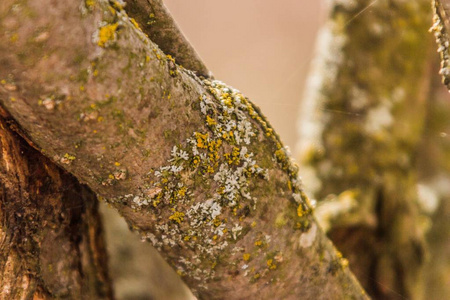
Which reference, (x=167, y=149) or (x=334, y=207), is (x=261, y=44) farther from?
(x=167, y=149)

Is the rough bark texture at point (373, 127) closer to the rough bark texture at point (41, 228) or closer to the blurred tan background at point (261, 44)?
the rough bark texture at point (41, 228)

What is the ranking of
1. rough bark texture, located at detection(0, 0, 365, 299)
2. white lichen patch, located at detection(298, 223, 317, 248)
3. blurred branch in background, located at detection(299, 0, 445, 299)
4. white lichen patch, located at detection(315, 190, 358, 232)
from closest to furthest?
rough bark texture, located at detection(0, 0, 365, 299), white lichen patch, located at detection(298, 223, 317, 248), white lichen patch, located at detection(315, 190, 358, 232), blurred branch in background, located at detection(299, 0, 445, 299)

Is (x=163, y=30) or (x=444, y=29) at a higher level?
(x=163, y=30)

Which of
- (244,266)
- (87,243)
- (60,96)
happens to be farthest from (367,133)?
(60,96)

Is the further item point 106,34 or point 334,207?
point 334,207

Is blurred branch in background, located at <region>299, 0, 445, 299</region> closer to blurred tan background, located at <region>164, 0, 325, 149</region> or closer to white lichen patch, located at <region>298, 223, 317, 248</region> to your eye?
white lichen patch, located at <region>298, 223, 317, 248</region>

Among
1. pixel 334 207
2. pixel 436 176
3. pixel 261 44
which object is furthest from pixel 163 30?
pixel 261 44

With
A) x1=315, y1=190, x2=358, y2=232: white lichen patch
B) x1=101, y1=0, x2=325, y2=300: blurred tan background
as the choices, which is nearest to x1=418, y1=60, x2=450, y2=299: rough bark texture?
x1=315, y1=190, x2=358, y2=232: white lichen patch

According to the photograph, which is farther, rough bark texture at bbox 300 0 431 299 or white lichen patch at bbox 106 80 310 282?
rough bark texture at bbox 300 0 431 299
